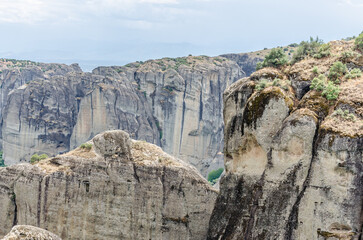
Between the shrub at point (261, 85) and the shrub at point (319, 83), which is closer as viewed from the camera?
the shrub at point (319, 83)

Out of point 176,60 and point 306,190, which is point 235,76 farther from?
point 306,190

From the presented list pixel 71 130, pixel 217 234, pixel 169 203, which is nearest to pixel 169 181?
pixel 169 203

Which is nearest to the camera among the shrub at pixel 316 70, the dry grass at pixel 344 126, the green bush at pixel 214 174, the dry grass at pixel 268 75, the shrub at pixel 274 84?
the dry grass at pixel 344 126

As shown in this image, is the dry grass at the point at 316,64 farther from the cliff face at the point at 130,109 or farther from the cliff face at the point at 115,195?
the cliff face at the point at 130,109

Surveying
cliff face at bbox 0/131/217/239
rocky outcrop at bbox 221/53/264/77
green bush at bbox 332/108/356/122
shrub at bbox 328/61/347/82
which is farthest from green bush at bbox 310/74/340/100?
rocky outcrop at bbox 221/53/264/77

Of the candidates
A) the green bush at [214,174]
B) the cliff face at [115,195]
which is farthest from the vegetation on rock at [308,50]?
the green bush at [214,174]

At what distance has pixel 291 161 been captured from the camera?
1920 centimetres

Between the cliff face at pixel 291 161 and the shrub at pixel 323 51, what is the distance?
36 cm

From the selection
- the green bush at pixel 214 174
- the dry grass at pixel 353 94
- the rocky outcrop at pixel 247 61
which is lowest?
the green bush at pixel 214 174

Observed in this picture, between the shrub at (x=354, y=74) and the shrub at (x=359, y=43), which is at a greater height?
the shrub at (x=359, y=43)

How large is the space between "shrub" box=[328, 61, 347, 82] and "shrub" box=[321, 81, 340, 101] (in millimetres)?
1260

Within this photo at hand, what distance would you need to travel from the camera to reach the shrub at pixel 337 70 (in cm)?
2088

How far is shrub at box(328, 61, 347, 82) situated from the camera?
2088 centimetres

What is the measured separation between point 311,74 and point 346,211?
661 cm
